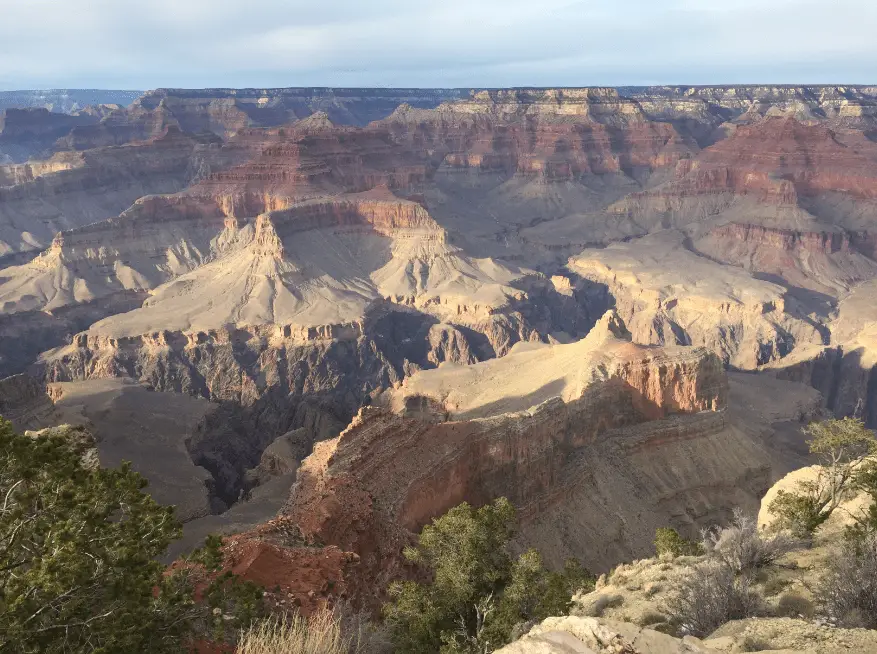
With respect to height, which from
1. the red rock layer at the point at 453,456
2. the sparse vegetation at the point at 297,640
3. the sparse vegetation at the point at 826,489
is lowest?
the red rock layer at the point at 453,456

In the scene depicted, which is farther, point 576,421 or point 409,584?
point 576,421

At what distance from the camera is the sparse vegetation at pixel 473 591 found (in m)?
25.2

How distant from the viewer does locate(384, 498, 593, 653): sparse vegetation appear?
25172 millimetres

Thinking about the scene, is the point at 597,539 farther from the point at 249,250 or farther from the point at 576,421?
the point at 249,250

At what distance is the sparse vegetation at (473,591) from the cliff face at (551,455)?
456 cm

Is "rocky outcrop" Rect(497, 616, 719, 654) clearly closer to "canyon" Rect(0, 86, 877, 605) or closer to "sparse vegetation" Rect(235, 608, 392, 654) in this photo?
"sparse vegetation" Rect(235, 608, 392, 654)

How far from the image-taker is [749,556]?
25.6 meters

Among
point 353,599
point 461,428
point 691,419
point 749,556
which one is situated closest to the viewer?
point 749,556

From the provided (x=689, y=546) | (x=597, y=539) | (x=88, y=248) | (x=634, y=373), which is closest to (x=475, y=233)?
(x=88, y=248)

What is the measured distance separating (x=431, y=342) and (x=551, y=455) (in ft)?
242

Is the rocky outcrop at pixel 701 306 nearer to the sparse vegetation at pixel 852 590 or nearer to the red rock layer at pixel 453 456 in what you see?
the red rock layer at pixel 453 456

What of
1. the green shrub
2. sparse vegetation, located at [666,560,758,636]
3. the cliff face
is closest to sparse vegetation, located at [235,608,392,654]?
sparse vegetation, located at [666,560,758,636]

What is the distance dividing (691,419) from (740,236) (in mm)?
117281

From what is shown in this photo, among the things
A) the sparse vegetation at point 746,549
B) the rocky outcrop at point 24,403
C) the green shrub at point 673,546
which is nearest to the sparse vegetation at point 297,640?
the sparse vegetation at point 746,549
